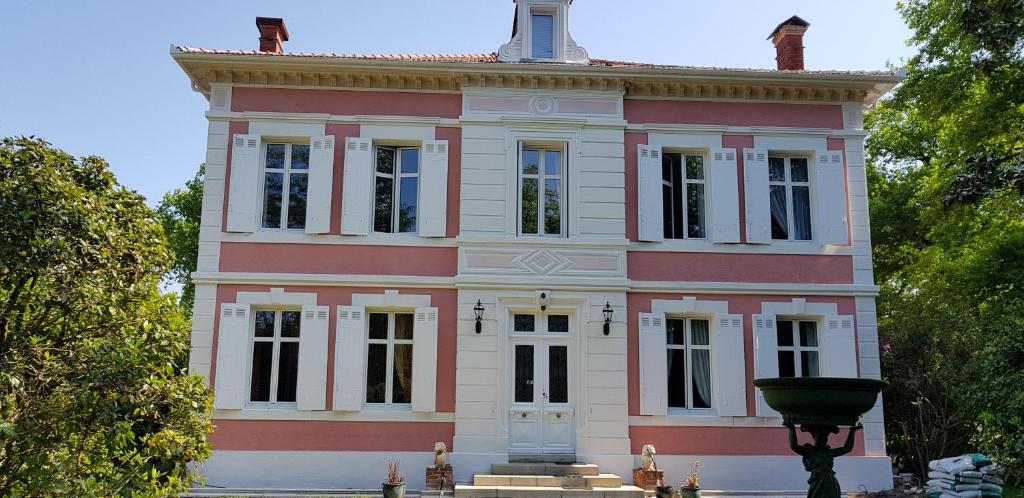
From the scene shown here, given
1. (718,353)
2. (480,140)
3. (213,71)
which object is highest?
(213,71)

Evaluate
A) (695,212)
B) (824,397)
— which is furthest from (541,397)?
(824,397)

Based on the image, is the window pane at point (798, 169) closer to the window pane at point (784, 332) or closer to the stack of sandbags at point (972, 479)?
the window pane at point (784, 332)

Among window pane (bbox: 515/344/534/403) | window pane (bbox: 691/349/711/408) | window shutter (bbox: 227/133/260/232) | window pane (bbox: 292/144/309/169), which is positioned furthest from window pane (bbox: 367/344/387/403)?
window pane (bbox: 691/349/711/408)

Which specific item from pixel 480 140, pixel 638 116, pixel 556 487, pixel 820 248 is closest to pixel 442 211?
pixel 480 140

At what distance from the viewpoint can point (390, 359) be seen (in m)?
12.3

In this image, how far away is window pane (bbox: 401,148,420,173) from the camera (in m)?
13.0

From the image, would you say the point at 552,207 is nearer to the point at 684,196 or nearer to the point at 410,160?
the point at 684,196

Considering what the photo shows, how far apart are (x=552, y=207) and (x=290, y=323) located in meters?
4.66

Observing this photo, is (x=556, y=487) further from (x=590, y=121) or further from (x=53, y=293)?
(x=53, y=293)

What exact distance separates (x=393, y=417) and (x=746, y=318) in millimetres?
5904

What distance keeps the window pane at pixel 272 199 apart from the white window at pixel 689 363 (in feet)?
21.9

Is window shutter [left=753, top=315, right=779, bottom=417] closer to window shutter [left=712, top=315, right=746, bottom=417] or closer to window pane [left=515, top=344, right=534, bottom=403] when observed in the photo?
window shutter [left=712, top=315, right=746, bottom=417]

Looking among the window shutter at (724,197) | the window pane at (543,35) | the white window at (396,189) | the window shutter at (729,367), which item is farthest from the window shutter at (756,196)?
the white window at (396,189)

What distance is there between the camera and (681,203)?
1315cm
